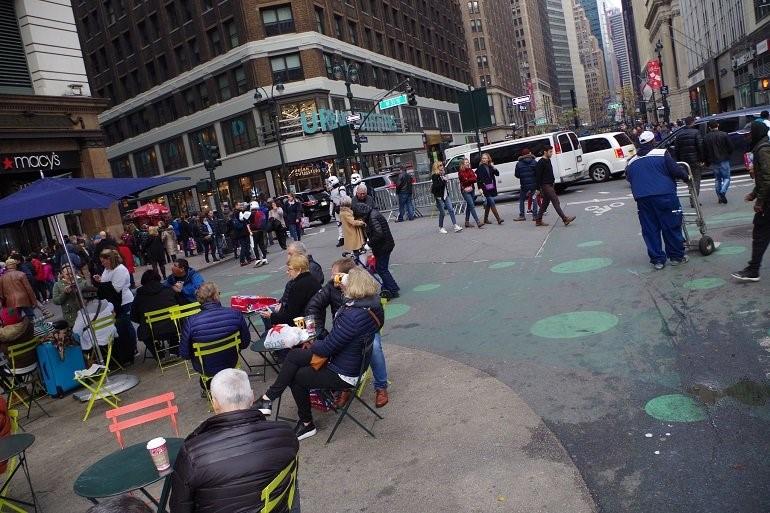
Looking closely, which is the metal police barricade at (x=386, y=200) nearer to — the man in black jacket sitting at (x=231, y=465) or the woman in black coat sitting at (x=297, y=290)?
the woman in black coat sitting at (x=297, y=290)

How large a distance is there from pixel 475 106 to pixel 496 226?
7992 millimetres

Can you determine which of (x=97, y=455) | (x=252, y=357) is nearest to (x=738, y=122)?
(x=252, y=357)

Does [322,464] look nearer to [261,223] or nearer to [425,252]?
[425,252]

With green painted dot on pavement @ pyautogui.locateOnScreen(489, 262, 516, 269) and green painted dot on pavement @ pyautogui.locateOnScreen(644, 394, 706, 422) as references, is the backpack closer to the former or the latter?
green painted dot on pavement @ pyautogui.locateOnScreen(489, 262, 516, 269)

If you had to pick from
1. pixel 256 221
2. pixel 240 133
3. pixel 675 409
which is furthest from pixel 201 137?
pixel 675 409

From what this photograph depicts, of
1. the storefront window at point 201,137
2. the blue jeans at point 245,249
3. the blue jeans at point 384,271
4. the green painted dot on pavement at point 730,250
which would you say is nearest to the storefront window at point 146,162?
the storefront window at point 201,137

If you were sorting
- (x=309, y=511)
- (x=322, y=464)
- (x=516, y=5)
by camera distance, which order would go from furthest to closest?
(x=516, y=5) → (x=322, y=464) → (x=309, y=511)

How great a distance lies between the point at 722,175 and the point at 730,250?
189 inches

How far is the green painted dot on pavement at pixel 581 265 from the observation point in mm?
9586

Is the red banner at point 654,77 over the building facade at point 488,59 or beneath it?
beneath

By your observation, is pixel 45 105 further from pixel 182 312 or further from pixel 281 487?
pixel 281 487

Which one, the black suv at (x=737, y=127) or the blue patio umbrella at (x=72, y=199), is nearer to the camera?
the blue patio umbrella at (x=72, y=199)

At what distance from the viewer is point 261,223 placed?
17.2 meters

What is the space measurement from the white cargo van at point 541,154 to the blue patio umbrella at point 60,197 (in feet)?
45.7
